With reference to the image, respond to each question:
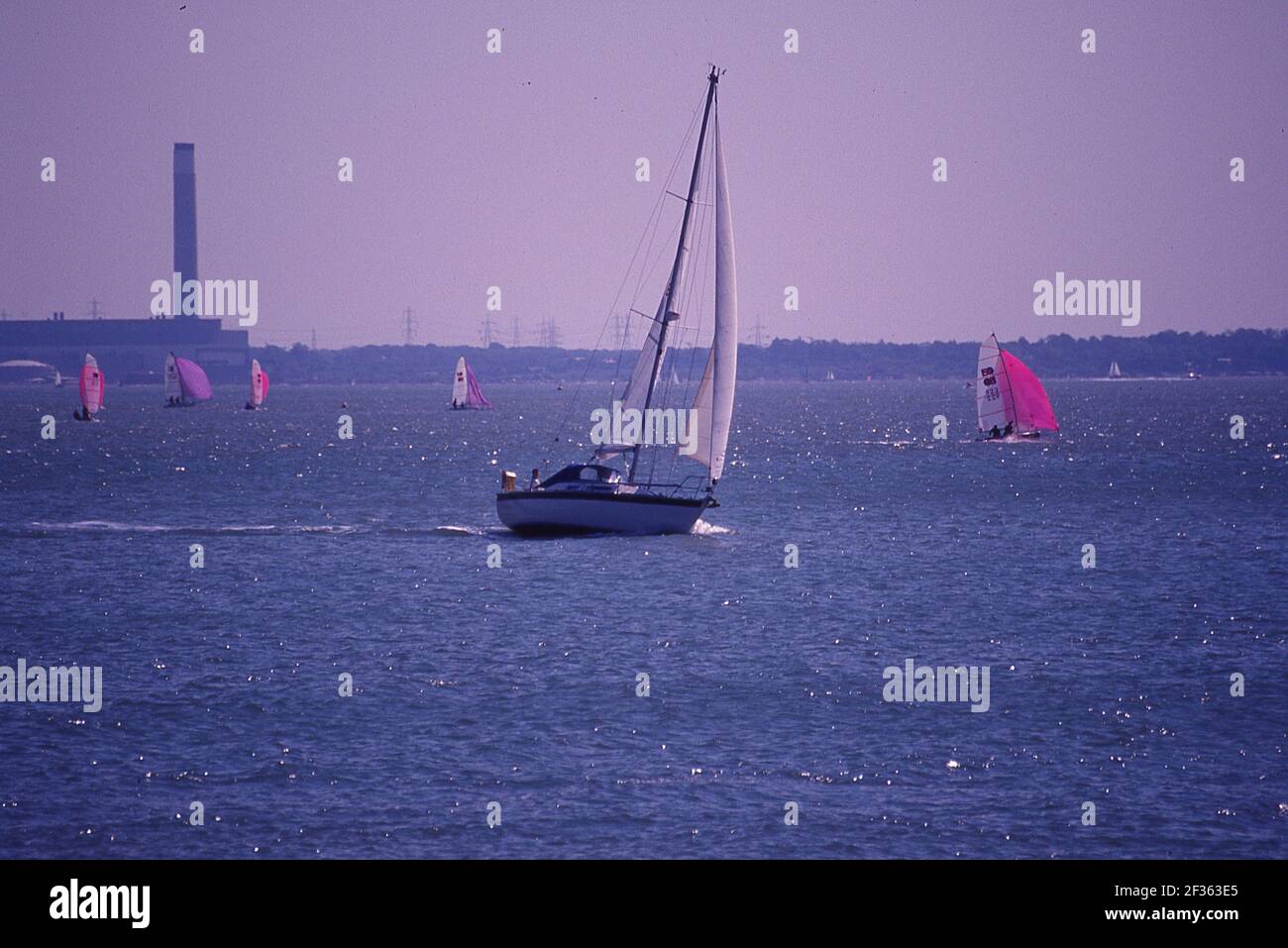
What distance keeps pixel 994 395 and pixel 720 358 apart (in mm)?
68497

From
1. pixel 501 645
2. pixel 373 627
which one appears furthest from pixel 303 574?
pixel 501 645

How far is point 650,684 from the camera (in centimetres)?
3152

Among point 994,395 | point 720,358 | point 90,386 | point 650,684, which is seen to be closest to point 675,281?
point 720,358

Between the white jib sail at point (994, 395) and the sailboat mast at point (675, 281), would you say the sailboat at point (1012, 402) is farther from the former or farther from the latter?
the sailboat mast at point (675, 281)

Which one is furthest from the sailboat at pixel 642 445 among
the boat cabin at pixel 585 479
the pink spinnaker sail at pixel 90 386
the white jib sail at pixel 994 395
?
the pink spinnaker sail at pixel 90 386

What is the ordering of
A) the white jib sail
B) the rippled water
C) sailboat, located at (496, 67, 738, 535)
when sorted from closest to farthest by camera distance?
the rippled water < sailboat, located at (496, 67, 738, 535) < the white jib sail

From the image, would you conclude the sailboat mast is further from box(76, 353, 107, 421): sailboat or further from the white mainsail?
box(76, 353, 107, 421): sailboat

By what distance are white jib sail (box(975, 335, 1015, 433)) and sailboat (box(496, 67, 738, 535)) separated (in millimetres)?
61154

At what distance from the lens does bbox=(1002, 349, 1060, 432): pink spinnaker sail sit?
378 ft

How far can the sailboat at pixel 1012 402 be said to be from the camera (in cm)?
11406

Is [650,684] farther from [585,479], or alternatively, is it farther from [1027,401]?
[1027,401]

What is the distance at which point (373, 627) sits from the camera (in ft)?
126

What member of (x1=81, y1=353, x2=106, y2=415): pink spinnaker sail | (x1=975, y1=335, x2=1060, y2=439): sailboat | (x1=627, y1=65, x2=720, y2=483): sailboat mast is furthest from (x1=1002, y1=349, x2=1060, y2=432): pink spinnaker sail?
(x1=81, y1=353, x2=106, y2=415): pink spinnaker sail
